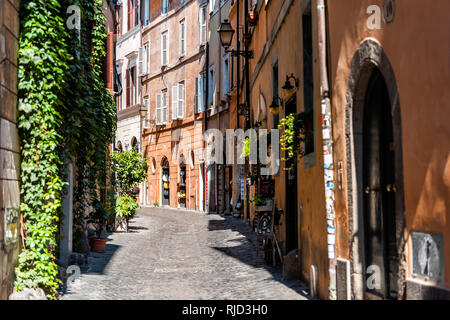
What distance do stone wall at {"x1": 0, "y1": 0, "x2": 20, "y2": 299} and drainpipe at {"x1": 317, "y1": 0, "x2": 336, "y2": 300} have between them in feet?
11.2

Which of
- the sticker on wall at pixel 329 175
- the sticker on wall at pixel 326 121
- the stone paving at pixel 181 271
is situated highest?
the sticker on wall at pixel 326 121

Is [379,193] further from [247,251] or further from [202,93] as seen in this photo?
[202,93]

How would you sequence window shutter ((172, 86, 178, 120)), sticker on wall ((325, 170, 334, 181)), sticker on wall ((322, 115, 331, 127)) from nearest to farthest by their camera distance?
1. sticker on wall ((325, 170, 334, 181))
2. sticker on wall ((322, 115, 331, 127))
3. window shutter ((172, 86, 178, 120))

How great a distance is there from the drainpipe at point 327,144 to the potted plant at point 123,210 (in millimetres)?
10947

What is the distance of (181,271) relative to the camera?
403 inches

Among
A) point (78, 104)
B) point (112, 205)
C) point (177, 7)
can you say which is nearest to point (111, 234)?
point (112, 205)

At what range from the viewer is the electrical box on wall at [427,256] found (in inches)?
164

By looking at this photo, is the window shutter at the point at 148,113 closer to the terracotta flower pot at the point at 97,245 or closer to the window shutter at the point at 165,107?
the window shutter at the point at 165,107

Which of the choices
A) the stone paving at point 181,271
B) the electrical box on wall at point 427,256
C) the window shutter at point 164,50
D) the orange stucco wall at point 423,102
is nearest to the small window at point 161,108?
the window shutter at point 164,50

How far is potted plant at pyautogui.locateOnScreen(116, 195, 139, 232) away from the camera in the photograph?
17.2 m

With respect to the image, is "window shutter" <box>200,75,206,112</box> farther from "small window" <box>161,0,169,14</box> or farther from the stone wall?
the stone wall

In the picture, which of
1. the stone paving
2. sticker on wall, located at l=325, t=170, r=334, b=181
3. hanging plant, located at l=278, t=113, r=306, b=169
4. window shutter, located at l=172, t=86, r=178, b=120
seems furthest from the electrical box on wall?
window shutter, located at l=172, t=86, r=178, b=120

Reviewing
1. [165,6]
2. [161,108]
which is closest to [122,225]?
[161,108]
